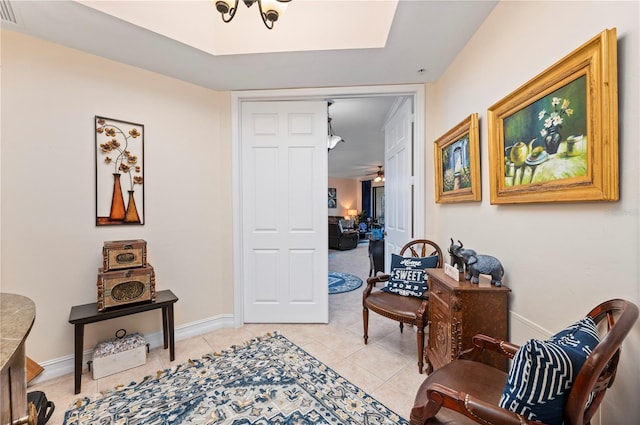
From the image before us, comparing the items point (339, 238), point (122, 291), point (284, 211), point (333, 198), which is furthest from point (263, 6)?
point (333, 198)

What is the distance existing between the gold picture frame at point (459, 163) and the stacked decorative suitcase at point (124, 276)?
8.34 feet

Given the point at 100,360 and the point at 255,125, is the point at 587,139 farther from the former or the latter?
the point at 100,360

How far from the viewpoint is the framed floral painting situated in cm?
213

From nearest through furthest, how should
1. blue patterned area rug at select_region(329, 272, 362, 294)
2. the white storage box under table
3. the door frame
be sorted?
the white storage box under table
the door frame
blue patterned area rug at select_region(329, 272, 362, 294)

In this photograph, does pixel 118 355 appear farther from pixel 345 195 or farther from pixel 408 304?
pixel 345 195

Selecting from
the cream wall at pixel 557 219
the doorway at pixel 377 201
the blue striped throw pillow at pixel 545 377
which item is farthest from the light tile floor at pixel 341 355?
the doorway at pixel 377 201

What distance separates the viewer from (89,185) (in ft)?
6.83

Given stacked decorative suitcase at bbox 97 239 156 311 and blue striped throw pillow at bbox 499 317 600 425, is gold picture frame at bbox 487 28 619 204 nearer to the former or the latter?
blue striped throw pillow at bbox 499 317 600 425

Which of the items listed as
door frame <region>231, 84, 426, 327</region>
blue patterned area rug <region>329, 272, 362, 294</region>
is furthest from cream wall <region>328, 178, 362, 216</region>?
door frame <region>231, 84, 426, 327</region>

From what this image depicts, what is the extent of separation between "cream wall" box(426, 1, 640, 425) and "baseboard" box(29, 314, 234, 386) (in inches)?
97.6

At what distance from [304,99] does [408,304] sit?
2.23m

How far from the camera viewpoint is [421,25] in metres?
1.75

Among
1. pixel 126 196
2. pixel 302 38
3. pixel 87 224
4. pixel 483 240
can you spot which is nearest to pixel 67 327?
pixel 87 224

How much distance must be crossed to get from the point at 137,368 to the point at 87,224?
1.21 metres
